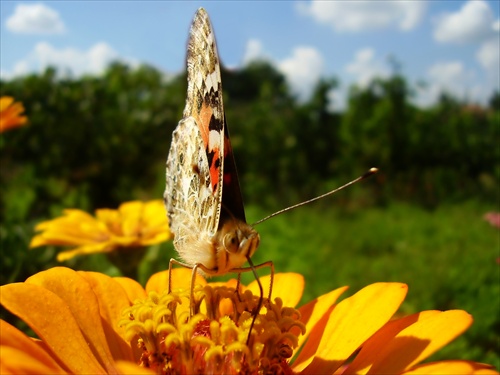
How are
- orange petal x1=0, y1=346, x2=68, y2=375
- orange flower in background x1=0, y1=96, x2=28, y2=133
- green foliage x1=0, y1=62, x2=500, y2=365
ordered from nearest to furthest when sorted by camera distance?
orange petal x1=0, y1=346, x2=68, y2=375, orange flower in background x1=0, y1=96, x2=28, y2=133, green foliage x1=0, y1=62, x2=500, y2=365

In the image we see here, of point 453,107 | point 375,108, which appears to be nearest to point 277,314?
point 375,108

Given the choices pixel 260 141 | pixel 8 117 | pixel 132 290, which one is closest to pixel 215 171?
pixel 132 290

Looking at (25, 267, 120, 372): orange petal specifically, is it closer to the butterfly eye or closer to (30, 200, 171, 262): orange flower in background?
the butterfly eye

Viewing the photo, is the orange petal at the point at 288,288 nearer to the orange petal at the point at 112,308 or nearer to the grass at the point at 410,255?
the orange petal at the point at 112,308

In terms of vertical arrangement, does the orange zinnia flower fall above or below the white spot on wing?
below

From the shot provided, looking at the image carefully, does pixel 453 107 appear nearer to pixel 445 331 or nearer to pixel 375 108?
pixel 375 108

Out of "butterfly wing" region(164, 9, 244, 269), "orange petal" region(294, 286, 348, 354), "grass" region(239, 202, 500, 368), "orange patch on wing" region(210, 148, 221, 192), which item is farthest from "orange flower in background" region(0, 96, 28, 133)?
"grass" region(239, 202, 500, 368)

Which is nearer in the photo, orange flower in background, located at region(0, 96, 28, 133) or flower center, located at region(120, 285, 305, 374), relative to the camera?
flower center, located at region(120, 285, 305, 374)

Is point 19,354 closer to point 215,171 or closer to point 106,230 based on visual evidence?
point 215,171

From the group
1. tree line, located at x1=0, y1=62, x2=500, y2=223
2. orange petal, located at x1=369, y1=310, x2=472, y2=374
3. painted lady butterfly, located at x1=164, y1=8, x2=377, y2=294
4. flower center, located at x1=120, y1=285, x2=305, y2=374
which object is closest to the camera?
orange petal, located at x1=369, y1=310, x2=472, y2=374
